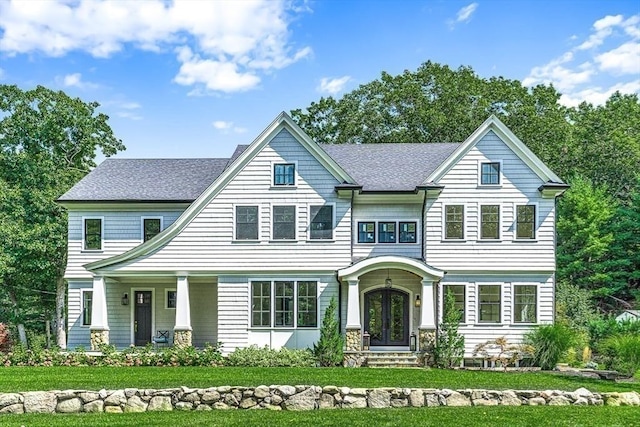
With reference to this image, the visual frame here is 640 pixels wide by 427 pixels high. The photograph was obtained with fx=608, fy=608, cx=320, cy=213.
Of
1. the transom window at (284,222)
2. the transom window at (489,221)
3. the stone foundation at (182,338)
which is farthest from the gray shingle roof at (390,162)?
the stone foundation at (182,338)

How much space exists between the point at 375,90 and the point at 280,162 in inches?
838

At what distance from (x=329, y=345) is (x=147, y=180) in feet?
34.3

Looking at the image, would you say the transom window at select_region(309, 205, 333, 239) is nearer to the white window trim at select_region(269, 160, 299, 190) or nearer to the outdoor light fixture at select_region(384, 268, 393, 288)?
the white window trim at select_region(269, 160, 299, 190)

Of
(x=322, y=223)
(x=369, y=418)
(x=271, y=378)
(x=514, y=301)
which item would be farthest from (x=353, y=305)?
(x=369, y=418)

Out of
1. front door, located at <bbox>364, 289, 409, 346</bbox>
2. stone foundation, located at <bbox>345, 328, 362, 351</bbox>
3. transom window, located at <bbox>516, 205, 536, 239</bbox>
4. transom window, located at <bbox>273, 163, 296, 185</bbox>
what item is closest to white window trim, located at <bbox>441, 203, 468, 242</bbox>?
transom window, located at <bbox>516, 205, 536, 239</bbox>

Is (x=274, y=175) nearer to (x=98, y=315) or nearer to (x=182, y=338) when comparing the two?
(x=182, y=338)

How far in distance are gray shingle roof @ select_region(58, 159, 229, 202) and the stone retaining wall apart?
1210cm

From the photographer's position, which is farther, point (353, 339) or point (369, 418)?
point (353, 339)

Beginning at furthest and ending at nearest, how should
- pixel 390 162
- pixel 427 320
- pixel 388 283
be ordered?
pixel 390 162 < pixel 388 283 < pixel 427 320

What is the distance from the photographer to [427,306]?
19875 mm

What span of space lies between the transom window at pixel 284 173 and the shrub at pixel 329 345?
15.8 feet

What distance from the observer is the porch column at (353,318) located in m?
19.5

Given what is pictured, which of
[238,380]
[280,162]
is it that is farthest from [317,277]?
[238,380]

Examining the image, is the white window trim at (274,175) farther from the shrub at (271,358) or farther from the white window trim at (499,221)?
the white window trim at (499,221)
